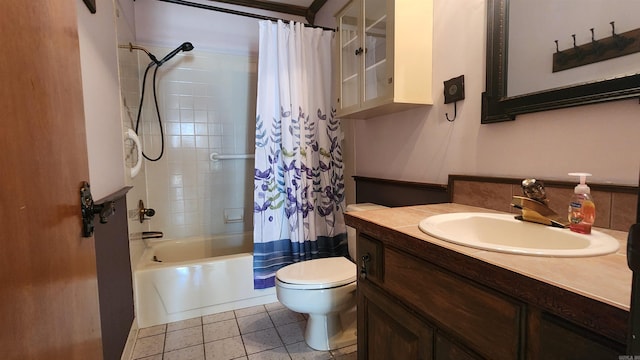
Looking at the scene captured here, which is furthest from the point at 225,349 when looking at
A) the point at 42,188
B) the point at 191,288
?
the point at 42,188

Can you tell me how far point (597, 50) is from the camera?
0.86 metres

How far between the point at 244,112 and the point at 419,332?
2.37m

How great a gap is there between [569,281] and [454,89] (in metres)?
1.05

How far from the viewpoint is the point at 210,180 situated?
262 centimetres

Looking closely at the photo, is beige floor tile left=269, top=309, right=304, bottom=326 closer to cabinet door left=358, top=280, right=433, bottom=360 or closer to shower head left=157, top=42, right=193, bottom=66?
cabinet door left=358, top=280, right=433, bottom=360

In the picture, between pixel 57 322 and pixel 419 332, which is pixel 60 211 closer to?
pixel 57 322

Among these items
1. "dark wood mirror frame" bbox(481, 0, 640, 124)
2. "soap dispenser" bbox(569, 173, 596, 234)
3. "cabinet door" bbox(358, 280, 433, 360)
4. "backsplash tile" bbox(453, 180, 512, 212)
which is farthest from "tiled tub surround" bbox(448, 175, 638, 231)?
"cabinet door" bbox(358, 280, 433, 360)

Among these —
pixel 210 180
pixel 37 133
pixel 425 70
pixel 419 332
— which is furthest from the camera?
pixel 210 180

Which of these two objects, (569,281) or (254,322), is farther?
(254,322)

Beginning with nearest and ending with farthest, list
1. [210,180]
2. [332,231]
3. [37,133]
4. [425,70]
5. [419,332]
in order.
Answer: [37,133]
[419,332]
[425,70]
[332,231]
[210,180]

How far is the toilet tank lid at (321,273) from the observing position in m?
1.50

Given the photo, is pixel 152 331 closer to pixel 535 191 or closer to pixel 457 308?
pixel 457 308

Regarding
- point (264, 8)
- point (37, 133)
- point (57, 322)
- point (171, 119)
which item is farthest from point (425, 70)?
point (171, 119)

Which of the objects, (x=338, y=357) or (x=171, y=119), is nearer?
(x=338, y=357)
